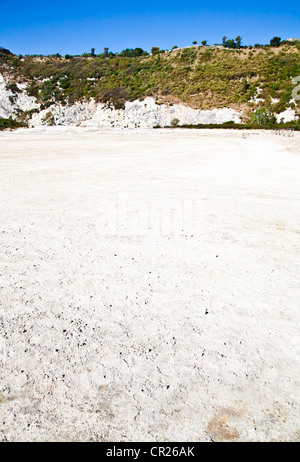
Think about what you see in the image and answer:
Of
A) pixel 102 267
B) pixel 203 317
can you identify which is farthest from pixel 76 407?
pixel 102 267

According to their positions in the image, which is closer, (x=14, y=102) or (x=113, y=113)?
(x=113, y=113)

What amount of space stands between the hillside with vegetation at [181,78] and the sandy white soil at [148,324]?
163 feet

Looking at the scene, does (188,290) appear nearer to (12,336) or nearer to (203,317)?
(203,317)

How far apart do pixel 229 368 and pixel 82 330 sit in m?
1.66

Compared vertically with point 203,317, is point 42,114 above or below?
above

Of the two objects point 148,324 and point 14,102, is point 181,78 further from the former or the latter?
point 148,324

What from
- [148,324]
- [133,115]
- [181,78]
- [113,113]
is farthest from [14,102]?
[148,324]

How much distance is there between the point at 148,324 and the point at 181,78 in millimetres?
74006

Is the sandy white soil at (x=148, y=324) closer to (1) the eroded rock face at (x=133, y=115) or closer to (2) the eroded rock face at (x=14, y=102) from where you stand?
(1) the eroded rock face at (x=133, y=115)

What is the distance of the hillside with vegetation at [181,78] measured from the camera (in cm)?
5759

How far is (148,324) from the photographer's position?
3494 millimetres

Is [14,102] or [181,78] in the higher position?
[181,78]

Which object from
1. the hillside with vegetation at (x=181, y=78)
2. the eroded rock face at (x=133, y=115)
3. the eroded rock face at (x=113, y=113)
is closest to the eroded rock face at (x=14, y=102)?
the eroded rock face at (x=113, y=113)
